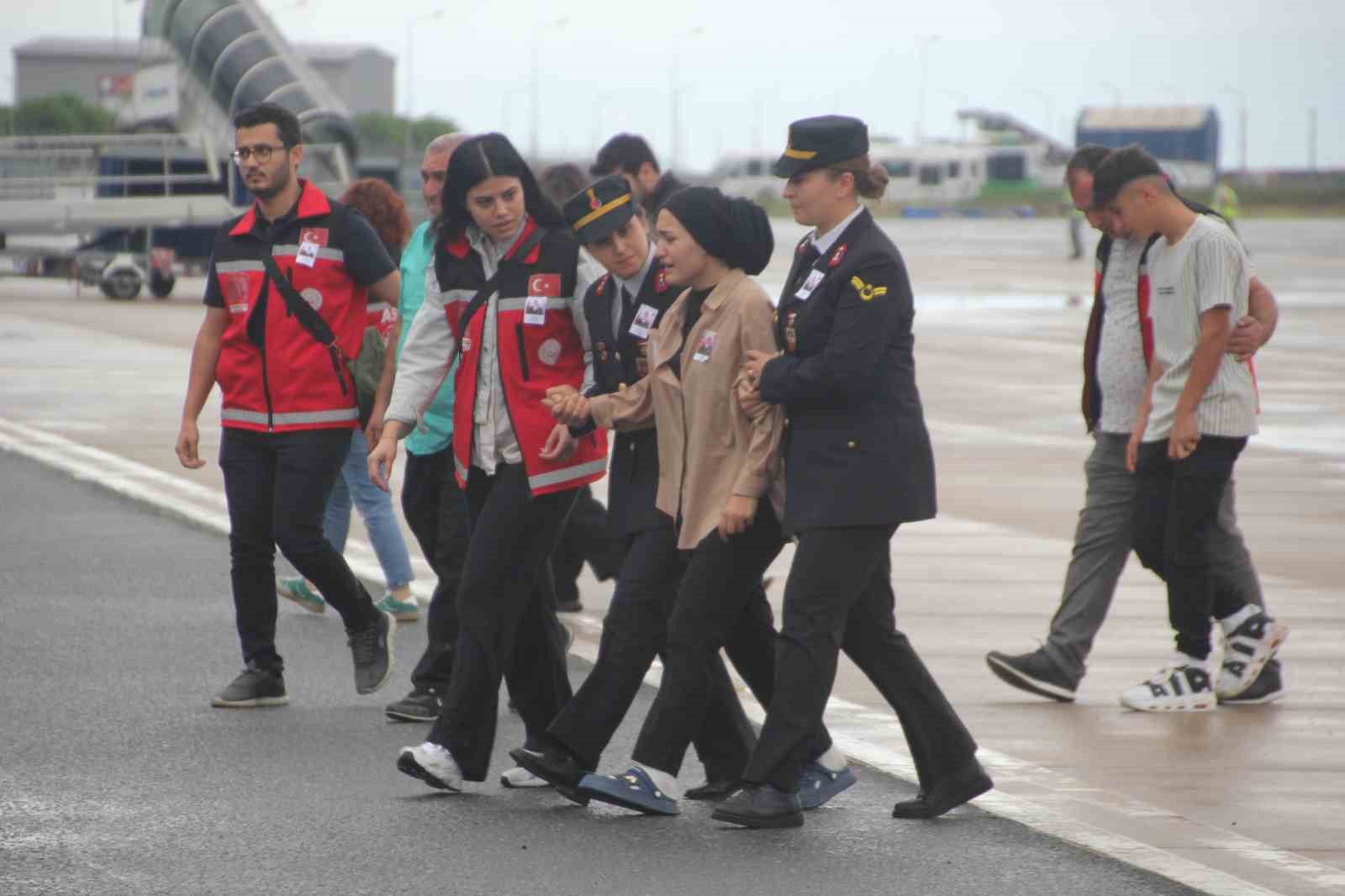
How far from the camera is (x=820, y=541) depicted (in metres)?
5.45

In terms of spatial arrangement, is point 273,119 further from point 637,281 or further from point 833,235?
point 833,235

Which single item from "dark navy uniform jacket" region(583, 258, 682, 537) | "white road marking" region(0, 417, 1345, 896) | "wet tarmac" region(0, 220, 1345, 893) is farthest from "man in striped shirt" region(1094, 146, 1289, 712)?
"dark navy uniform jacket" region(583, 258, 682, 537)

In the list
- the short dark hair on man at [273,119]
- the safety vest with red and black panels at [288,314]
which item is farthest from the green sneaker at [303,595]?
the short dark hair on man at [273,119]

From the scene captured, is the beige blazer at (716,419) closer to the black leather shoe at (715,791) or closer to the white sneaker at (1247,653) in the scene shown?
the black leather shoe at (715,791)

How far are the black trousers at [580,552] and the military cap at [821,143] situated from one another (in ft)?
12.2

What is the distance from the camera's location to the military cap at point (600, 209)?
18.7 feet

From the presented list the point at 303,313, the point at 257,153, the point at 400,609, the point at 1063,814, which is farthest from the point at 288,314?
the point at 1063,814

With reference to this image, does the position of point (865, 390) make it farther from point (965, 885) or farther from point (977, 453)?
point (977, 453)

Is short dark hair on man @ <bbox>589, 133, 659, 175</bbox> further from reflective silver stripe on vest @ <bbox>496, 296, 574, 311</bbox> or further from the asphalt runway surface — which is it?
reflective silver stripe on vest @ <bbox>496, 296, 574, 311</bbox>

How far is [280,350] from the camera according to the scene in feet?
22.8

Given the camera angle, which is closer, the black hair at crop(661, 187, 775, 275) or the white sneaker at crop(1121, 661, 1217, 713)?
the black hair at crop(661, 187, 775, 275)

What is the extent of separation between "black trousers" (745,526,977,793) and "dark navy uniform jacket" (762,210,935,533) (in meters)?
0.08

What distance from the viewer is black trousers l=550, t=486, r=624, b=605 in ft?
29.7

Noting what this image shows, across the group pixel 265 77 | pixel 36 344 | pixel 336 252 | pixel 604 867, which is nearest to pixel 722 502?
pixel 604 867
